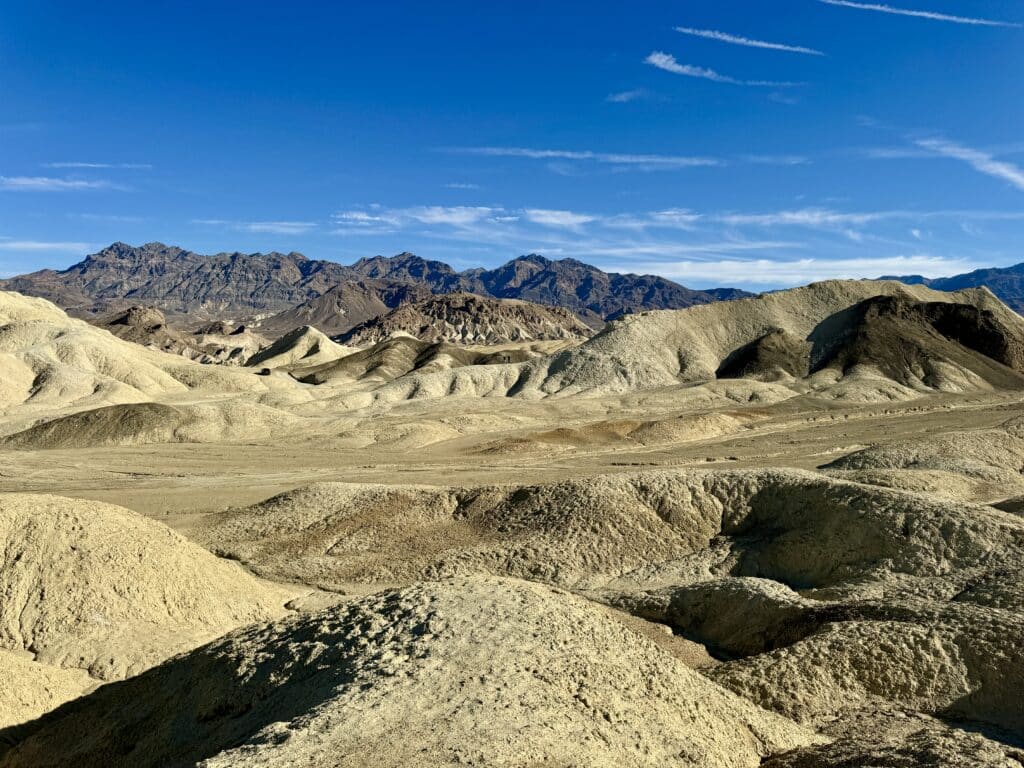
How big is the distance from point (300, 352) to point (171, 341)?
151 feet

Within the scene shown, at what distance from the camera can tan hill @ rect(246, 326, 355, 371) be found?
122 metres

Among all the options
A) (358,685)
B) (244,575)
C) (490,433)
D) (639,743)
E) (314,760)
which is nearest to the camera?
(314,760)

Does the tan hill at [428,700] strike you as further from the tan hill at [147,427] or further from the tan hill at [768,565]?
the tan hill at [147,427]

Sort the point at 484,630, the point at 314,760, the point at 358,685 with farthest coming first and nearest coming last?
the point at 484,630
the point at 358,685
the point at 314,760

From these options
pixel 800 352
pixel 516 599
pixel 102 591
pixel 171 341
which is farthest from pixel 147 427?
pixel 171 341

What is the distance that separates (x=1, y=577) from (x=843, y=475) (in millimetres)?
24761

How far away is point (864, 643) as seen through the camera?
484 inches

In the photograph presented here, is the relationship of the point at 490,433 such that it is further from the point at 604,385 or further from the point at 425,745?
the point at 425,745

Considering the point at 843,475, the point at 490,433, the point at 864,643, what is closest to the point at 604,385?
the point at 490,433

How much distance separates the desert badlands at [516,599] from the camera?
8.46 m

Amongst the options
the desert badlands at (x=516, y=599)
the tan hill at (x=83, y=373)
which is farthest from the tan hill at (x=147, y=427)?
the tan hill at (x=83, y=373)

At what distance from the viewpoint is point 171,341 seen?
6181 inches

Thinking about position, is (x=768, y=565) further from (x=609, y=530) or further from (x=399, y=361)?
(x=399, y=361)

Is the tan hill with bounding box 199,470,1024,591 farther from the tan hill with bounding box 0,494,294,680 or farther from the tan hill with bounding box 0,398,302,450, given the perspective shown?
the tan hill with bounding box 0,398,302,450
